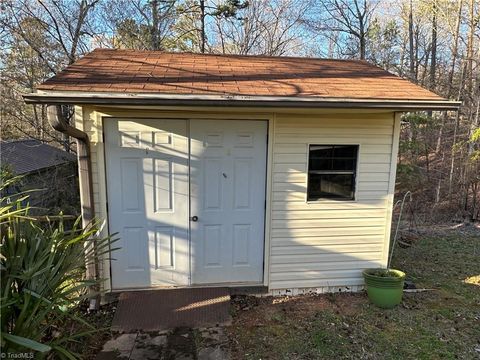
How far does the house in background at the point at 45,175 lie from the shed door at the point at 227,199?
3626 millimetres

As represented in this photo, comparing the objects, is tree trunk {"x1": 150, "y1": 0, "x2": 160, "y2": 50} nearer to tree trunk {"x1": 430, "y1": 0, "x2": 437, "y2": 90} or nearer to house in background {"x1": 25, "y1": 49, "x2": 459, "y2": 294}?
house in background {"x1": 25, "y1": 49, "x2": 459, "y2": 294}

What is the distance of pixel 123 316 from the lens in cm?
365

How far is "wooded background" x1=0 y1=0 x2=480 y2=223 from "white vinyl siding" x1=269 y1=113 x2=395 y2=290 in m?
3.06

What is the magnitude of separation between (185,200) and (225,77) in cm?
160

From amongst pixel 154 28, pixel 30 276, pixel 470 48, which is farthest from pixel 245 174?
pixel 470 48

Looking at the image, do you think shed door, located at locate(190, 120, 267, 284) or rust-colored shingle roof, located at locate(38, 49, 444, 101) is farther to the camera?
shed door, located at locate(190, 120, 267, 284)

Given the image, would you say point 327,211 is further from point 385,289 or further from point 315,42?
point 315,42

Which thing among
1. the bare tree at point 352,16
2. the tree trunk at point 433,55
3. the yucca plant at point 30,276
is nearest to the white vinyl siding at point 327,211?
the yucca plant at point 30,276

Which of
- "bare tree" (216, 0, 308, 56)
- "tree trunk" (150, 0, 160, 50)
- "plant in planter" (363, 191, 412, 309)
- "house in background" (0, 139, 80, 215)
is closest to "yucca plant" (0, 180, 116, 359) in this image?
"plant in planter" (363, 191, 412, 309)

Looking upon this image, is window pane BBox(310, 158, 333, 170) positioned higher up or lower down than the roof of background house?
higher up

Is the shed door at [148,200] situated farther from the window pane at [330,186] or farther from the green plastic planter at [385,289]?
the green plastic planter at [385,289]

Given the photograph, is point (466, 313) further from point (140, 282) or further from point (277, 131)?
point (140, 282)

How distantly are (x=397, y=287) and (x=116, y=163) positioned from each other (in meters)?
3.61

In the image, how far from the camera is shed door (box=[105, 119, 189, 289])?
3.86m
